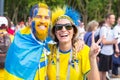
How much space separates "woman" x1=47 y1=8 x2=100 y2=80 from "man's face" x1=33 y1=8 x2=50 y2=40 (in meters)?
0.11

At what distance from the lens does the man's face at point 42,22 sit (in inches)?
174

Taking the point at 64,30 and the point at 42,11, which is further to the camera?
the point at 42,11

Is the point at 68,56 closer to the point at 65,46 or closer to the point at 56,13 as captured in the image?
the point at 65,46

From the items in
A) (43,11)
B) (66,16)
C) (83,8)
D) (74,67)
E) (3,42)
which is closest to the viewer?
(74,67)

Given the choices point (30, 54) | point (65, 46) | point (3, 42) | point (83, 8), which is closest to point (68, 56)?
point (65, 46)

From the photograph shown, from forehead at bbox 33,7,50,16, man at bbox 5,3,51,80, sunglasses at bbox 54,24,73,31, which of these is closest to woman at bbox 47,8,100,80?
sunglasses at bbox 54,24,73,31

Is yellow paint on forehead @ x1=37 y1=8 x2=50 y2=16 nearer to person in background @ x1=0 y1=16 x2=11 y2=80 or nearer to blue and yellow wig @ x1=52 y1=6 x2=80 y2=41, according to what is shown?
blue and yellow wig @ x1=52 y1=6 x2=80 y2=41

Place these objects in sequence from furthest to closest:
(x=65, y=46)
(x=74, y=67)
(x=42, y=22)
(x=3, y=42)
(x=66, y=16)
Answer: (x=3, y=42) < (x=42, y=22) < (x=66, y=16) < (x=65, y=46) < (x=74, y=67)

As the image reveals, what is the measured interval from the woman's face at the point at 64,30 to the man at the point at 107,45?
16.0 ft

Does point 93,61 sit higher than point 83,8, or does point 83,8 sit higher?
point 83,8

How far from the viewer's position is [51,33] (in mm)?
4391

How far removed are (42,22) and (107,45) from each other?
199 inches

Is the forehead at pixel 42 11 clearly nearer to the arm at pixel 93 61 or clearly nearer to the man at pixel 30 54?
the man at pixel 30 54

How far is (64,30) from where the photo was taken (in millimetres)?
4203
